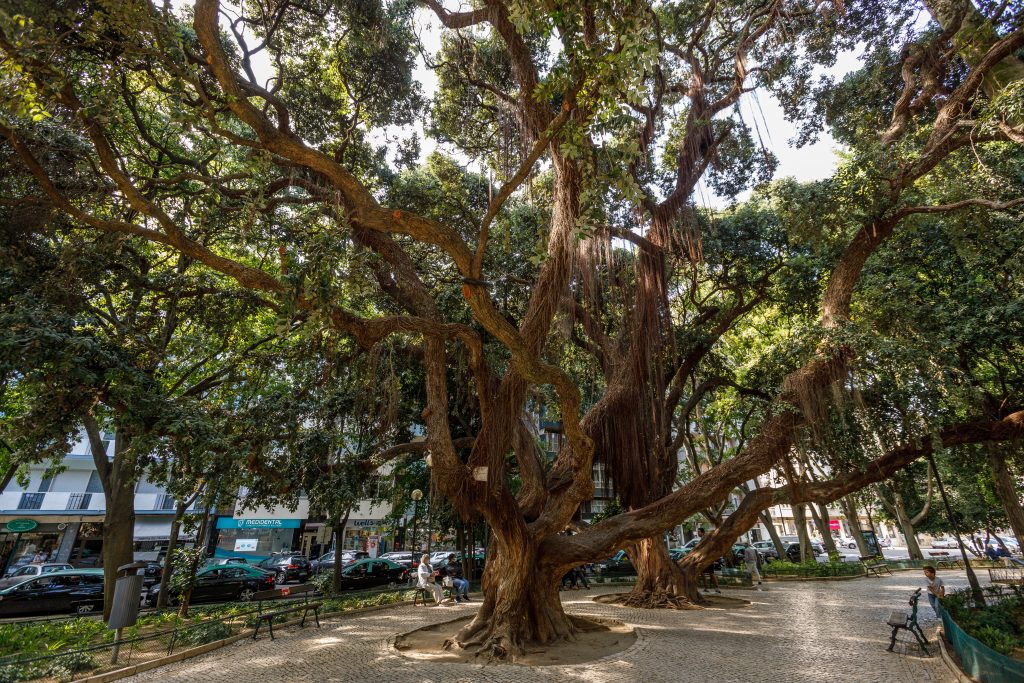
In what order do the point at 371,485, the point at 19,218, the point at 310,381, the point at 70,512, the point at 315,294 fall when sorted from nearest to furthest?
the point at 315,294, the point at 19,218, the point at 310,381, the point at 371,485, the point at 70,512

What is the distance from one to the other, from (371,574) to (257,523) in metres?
10.2

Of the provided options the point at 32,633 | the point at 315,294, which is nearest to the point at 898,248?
the point at 315,294

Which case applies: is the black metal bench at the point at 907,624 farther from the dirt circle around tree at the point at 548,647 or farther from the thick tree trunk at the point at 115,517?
the thick tree trunk at the point at 115,517

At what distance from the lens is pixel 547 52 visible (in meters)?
9.12

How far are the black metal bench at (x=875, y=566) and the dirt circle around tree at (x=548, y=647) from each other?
1583 cm

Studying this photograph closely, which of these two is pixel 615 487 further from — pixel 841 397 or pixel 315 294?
pixel 315 294

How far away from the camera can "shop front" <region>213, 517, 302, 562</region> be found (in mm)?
24000

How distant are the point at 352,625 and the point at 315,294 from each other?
7.40m

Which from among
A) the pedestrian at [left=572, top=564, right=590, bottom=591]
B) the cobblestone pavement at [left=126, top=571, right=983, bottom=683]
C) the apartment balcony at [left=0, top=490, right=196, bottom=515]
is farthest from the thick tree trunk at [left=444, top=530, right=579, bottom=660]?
the apartment balcony at [left=0, top=490, right=196, bottom=515]

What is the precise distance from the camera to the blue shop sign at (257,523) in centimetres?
2369

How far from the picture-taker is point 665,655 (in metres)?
6.85

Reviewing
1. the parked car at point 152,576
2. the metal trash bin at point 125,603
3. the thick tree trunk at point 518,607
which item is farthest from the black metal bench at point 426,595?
the parked car at point 152,576

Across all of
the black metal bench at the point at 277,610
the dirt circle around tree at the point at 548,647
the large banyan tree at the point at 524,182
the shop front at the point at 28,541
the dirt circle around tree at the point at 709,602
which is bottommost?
the dirt circle around tree at the point at 709,602

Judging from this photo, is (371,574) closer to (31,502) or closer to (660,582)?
(660,582)
